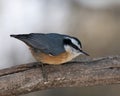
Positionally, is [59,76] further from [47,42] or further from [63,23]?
[63,23]

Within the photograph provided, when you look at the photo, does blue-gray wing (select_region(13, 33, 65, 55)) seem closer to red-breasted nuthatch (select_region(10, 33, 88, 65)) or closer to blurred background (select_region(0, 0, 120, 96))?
red-breasted nuthatch (select_region(10, 33, 88, 65))

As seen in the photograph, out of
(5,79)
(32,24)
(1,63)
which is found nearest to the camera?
(5,79)

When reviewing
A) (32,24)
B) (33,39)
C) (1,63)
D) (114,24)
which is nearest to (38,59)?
(33,39)

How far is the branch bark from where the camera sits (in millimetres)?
3211

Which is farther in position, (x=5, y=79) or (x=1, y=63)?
(x=1, y=63)

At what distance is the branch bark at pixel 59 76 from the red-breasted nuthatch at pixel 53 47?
0.21 feet

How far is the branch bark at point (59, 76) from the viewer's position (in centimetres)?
321

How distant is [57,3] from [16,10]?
595 millimetres

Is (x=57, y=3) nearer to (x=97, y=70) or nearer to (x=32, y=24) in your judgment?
(x=32, y=24)

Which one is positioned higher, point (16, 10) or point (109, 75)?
point (16, 10)

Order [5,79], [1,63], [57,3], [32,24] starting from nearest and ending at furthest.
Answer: [5,79], [1,63], [32,24], [57,3]

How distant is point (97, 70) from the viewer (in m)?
3.30

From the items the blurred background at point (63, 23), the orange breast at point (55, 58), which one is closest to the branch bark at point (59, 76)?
the orange breast at point (55, 58)

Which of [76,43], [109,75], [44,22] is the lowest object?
[109,75]
